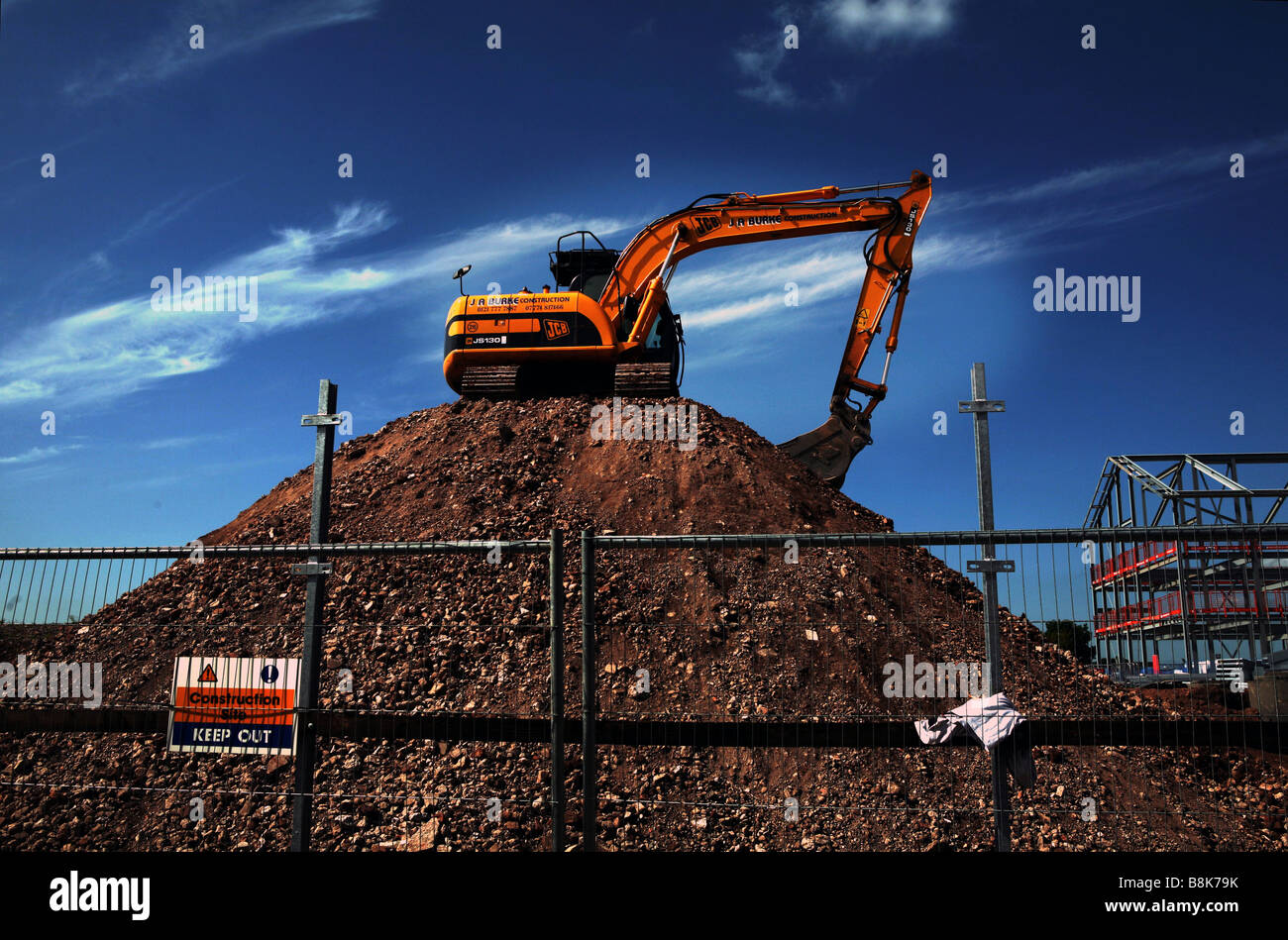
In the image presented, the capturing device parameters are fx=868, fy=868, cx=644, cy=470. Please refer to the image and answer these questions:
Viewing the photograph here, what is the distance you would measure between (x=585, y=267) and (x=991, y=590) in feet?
49.0

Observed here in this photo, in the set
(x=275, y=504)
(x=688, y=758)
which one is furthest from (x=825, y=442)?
(x=275, y=504)

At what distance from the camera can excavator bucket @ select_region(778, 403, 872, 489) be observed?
17516 mm

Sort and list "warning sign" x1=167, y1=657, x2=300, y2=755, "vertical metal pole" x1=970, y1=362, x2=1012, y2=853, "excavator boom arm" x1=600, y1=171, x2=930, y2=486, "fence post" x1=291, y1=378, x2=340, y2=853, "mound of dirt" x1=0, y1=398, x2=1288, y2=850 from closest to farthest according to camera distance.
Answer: "vertical metal pole" x1=970, y1=362, x2=1012, y2=853 < "fence post" x1=291, y1=378, x2=340, y2=853 < "warning sign" x1=167, y1=657, x2=300, y2=755 < "mound of dirt" x1=0, y1=398, x2=1288, y2=850 < "excavator boom arm" x1=600, y1=171, x2=930, y2=486

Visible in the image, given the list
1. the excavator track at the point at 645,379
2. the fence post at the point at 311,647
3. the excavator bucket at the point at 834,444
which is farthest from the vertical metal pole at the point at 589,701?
the excavator bucket at the point at 834,444

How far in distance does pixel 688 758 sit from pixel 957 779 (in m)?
2.54

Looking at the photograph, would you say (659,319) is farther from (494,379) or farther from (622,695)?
(622,695)

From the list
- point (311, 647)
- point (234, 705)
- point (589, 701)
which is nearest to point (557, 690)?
point (589, 701)

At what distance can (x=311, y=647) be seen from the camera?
230 inches

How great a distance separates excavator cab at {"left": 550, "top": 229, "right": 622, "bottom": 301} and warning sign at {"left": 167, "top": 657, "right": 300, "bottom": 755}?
541 inches

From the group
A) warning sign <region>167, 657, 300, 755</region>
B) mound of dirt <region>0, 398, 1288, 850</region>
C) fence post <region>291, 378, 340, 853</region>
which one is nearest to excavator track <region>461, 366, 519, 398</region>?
mound of dirt <region>0, 398, 1288, 850</region>

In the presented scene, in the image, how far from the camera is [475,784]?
27.2 ft

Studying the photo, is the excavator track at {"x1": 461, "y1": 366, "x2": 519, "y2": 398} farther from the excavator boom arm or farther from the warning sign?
the warning sign

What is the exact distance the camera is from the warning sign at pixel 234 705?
590cm

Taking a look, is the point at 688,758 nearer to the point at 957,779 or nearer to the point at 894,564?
the point at 957,779
